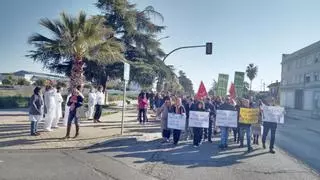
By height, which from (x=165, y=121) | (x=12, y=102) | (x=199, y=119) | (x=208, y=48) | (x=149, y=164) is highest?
(x=208, y=48)

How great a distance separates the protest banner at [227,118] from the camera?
1140 centimetres

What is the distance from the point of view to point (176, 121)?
38.2 feet

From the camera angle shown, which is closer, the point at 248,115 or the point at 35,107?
the point at 248,115

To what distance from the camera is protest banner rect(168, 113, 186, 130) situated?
1157 cm

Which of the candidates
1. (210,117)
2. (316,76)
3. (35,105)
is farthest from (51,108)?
(316,76)

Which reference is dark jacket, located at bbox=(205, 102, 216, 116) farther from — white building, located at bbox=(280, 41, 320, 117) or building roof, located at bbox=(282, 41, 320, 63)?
building roof, located at bbox=(282, 41, 320, 63)

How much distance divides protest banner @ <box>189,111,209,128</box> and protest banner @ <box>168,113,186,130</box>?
0.96ft

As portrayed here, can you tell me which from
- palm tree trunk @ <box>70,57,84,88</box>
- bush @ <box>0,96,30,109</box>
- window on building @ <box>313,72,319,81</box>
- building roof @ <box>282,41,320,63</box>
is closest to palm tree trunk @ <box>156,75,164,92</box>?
bush @ <box>0,96,30,109</box>

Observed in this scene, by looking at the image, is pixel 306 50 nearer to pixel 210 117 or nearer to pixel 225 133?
pixel 210 117

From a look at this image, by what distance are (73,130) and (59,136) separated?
1.46 metres

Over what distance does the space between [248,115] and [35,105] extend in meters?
6.80

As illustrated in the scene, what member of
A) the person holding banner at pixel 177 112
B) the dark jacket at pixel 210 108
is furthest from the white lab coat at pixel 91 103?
the dark jacket at pixel 210 108

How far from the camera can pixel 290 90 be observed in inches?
2430

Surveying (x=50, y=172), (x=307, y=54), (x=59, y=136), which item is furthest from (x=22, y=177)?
(x=307, y=54)
